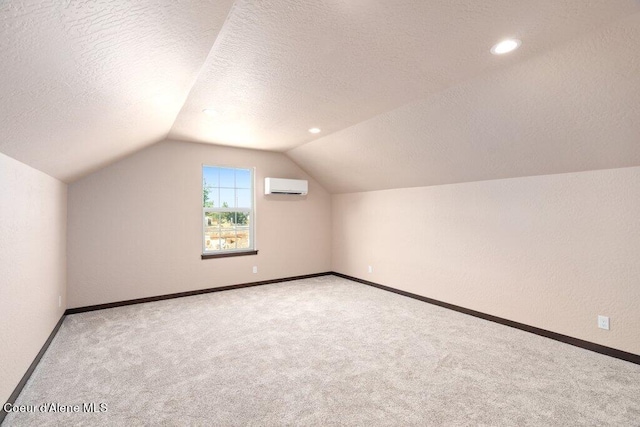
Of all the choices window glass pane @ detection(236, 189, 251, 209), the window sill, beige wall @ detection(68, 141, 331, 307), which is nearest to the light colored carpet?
beige wall @ detection(68, 141, 331, 307)

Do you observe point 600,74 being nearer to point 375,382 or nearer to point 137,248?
point 375,382

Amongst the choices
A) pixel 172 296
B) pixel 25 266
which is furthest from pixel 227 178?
pixel 25 266

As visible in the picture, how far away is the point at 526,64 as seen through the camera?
2.15 meters

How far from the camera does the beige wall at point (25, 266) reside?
1922mm

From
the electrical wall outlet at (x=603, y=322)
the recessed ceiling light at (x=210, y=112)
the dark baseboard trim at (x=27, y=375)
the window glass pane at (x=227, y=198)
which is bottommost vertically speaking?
the dark baseboard trim at (x=27, y=375)

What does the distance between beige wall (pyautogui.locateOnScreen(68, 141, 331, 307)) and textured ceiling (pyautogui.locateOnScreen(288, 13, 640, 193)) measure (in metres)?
1.86

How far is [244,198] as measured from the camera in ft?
17.4

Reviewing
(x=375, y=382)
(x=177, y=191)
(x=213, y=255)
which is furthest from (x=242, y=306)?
(x=375, y=382)

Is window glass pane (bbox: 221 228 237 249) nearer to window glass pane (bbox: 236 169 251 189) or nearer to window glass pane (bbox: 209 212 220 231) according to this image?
window glass pane (bbox: 209 212 220 231)

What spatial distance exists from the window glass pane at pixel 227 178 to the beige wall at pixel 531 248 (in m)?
2.53

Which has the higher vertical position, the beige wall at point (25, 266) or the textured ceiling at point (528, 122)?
the textured ceiling at point (528, 122)

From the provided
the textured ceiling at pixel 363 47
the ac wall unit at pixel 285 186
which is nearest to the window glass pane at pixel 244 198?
the ac wall unit at pixel 285 186

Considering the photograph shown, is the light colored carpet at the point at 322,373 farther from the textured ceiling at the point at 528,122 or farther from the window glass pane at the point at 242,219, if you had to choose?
the window glass pane at the point at 242,219

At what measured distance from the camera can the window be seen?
4953 millimetres
